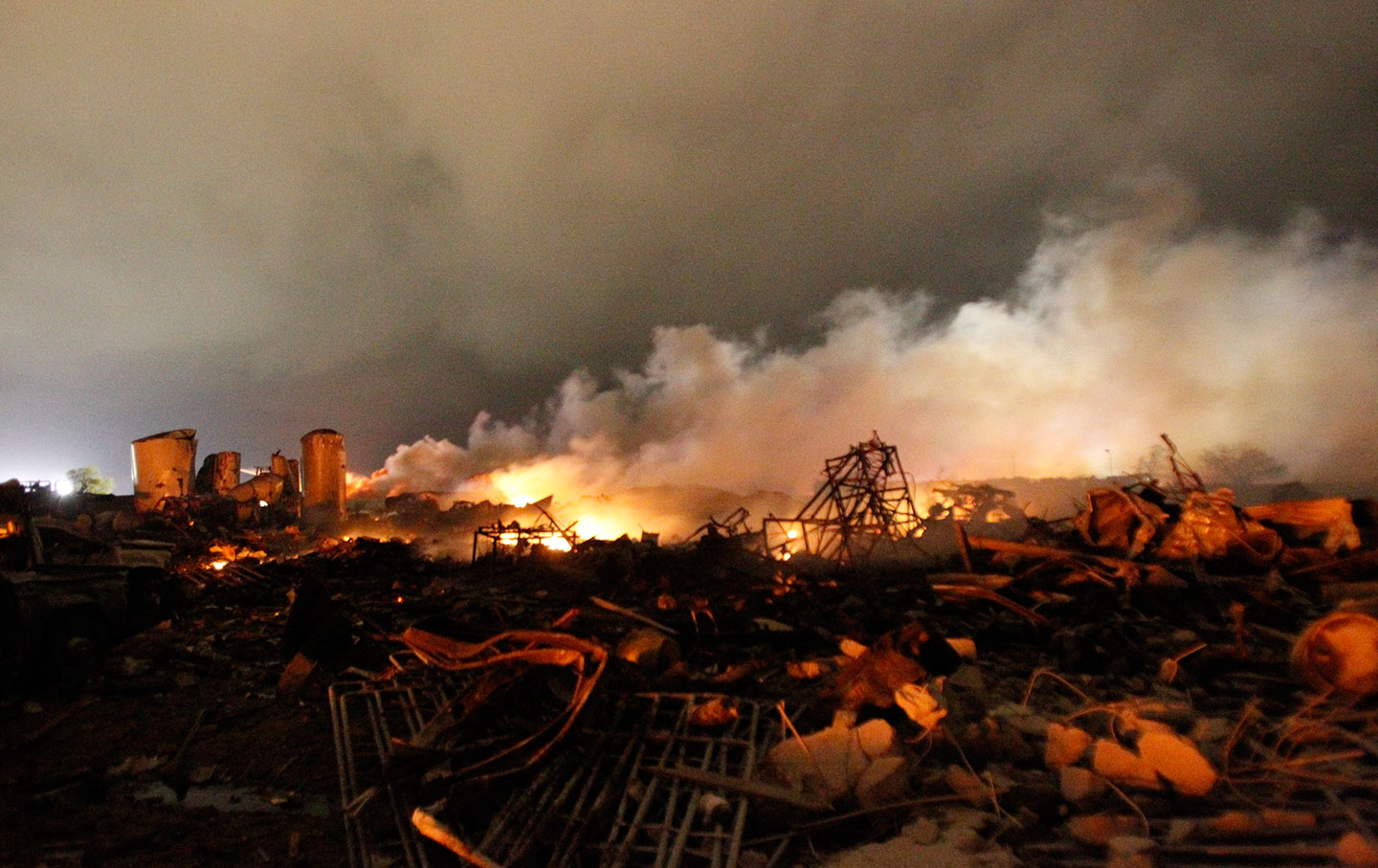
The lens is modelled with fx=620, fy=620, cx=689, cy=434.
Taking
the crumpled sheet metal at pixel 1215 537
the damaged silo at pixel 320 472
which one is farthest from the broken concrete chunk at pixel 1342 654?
the damaged silo at pixel 320 472

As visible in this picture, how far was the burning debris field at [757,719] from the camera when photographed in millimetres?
3959

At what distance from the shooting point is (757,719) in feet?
18.4

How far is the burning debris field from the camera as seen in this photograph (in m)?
3.96

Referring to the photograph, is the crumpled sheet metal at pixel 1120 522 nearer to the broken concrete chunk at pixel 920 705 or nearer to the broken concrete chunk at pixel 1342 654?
the broken concrete chunk at pixel 1342 654

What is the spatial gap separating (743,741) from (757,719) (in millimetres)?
458

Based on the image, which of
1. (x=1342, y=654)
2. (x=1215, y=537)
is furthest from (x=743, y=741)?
(x=1215, y=537)

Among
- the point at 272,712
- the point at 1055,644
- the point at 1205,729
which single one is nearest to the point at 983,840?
the point at 1205,729

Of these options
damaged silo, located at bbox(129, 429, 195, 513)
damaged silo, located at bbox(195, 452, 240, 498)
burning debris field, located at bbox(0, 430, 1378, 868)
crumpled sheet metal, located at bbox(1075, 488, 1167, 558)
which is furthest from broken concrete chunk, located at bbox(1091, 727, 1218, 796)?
damaged silo, located at bbox(195, 452, 240, 498)

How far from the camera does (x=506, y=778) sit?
15.0ft

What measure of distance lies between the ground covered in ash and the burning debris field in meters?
0.03

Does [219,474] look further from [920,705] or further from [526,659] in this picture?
[920,705]

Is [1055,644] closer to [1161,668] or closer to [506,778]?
[1161,668]

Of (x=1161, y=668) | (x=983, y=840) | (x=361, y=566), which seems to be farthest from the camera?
(x=361, y=566)

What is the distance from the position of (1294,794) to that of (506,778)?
17.0 ft
